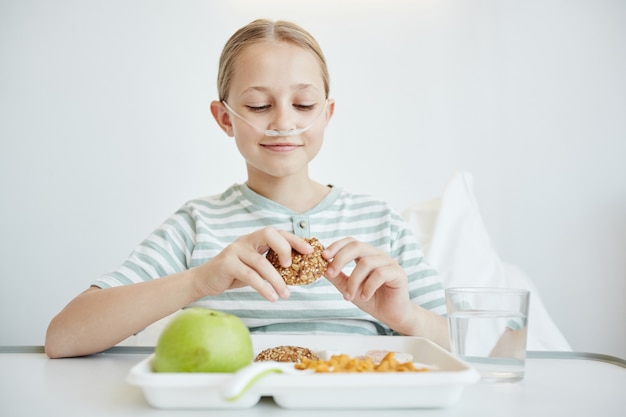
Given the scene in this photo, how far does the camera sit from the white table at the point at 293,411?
72cm

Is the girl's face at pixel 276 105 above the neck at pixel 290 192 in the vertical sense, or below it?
above

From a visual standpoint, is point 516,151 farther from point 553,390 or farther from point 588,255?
point 553,390

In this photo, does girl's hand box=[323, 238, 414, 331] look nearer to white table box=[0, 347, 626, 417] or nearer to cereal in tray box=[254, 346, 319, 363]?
cereal in tray box=[254, 346, 319, 363]

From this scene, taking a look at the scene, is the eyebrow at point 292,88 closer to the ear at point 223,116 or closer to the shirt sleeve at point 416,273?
the ear at point 223,116

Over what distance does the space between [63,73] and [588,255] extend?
182 cm

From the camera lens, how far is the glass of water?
87 centimetres

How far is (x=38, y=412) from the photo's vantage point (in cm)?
73

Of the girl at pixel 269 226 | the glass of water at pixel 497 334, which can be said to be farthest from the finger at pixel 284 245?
the glass of water at pixel 497 334

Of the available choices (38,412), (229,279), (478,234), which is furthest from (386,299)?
(478,234)

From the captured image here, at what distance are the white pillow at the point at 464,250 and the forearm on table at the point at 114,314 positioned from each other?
3.09ft

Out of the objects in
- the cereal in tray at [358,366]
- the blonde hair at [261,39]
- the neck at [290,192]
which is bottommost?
the cereal in tray at [358,366]

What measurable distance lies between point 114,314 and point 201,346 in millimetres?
444

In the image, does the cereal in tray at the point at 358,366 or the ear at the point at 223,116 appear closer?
the cereal in tray at the point at 358,366

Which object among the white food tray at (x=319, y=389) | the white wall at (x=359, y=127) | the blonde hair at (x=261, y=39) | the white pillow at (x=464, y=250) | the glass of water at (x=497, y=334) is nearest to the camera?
the white food tray at (x=319, y=389)
